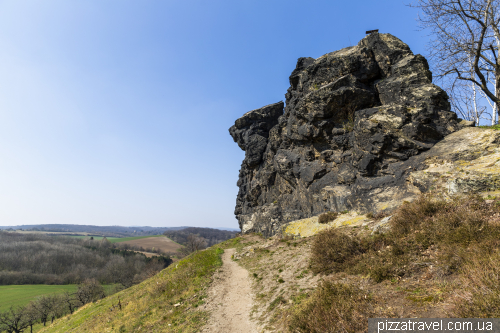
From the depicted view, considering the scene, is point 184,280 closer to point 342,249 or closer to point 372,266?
point 342,249

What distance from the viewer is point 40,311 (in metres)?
45.8

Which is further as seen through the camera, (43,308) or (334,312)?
(43,308)

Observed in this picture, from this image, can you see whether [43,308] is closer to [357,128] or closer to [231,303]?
[231,303]

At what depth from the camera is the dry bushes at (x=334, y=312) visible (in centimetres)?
570

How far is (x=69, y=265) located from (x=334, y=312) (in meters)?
146

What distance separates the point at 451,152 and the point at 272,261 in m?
15.5

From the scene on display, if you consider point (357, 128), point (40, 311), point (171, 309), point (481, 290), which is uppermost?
point (357, 128)

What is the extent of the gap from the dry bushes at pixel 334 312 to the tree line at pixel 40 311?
61625 millimetres

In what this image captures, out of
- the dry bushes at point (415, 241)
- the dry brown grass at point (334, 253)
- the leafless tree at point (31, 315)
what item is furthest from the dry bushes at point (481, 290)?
the leafless tree at point (31, 315)

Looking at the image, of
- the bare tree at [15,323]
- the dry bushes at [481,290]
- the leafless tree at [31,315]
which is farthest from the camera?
the leafless tree at [31,315]

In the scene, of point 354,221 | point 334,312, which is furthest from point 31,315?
point 334,312

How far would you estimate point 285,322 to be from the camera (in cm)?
782

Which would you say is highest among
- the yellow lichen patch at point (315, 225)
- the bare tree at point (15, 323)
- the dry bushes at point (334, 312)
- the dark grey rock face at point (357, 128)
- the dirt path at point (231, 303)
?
the dark grey rock face at point (357, 128)

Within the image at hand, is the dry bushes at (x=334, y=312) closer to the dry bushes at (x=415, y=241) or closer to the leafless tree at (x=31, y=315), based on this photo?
the dry bushes at (x=415, y=241)
